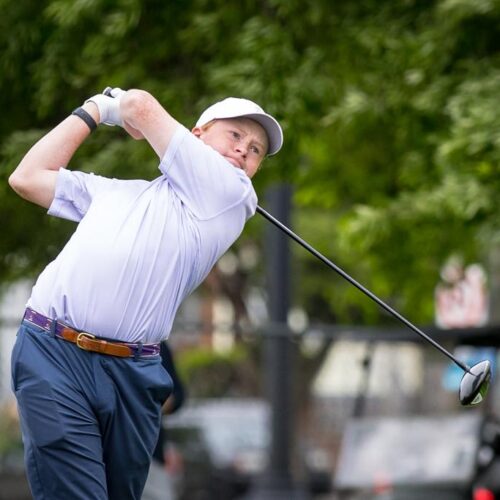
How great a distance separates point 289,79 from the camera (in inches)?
341

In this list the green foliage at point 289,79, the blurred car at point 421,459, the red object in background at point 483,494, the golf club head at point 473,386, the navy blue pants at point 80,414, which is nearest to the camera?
the navy blue pants at point 80,414

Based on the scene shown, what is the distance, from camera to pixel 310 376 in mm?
23266

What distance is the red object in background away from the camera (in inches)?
424

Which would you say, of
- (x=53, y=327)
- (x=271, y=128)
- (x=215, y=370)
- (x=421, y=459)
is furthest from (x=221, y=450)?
(x=53, y=327)

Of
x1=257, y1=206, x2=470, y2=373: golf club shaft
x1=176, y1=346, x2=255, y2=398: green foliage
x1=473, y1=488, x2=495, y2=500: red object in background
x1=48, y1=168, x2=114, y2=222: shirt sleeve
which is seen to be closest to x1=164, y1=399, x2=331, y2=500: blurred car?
x1=176, y1=346, x2=255, y2=398: green foliage

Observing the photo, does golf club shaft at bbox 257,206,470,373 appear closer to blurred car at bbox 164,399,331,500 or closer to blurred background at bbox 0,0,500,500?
blurred background at bbox 0,0,500,500

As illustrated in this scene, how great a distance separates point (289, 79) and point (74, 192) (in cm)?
409

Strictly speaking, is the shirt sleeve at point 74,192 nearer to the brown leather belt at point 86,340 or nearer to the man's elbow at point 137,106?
the man's elbow at point 137,106

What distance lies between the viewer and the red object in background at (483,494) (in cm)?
1076

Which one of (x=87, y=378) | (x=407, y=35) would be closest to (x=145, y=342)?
(x=87, y=378)

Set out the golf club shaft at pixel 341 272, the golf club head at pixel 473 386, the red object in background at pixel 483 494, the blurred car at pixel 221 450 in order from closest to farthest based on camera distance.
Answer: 1. the golf club shaft at pixel 341 272
2. the golf club head at pixel 473 386
3. the red object in background at pixel 483 494
4. the blurred car at pixel 221 450

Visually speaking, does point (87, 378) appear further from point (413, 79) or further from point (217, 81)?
point (413, 79)

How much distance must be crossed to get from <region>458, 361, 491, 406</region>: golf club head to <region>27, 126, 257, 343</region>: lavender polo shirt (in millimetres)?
1007

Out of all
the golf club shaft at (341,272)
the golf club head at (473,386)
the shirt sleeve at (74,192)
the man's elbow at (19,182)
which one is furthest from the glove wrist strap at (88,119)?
the golf club head at (473,386)
